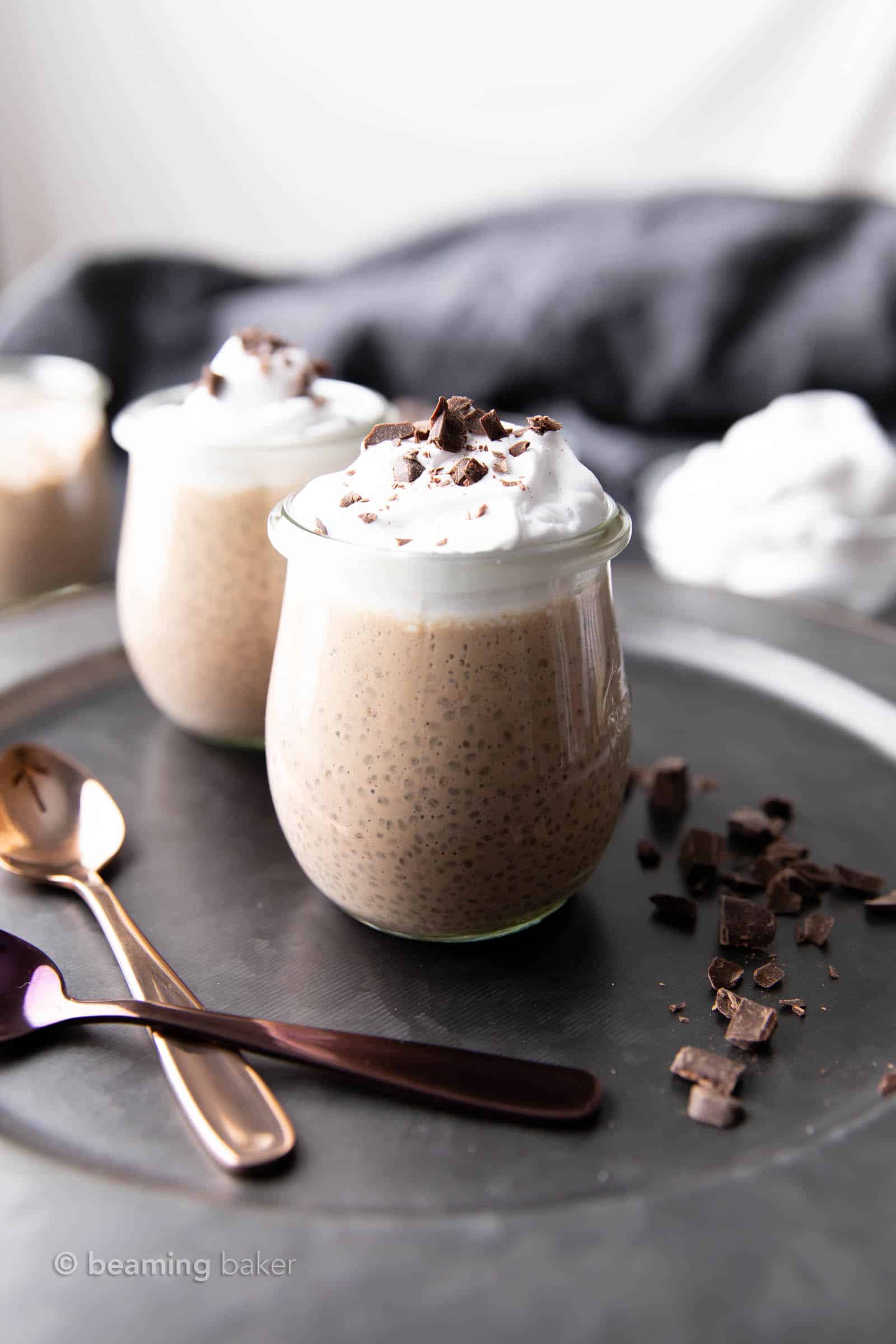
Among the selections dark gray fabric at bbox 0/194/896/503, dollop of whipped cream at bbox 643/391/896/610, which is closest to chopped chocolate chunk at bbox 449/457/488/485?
dollop of whipped cream at bbox 643/391/896/610

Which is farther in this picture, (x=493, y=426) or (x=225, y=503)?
(x=225, y=503)

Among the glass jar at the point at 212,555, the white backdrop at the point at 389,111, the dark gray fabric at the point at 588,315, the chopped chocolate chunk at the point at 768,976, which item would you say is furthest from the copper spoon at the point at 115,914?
the white backdrop at the point at 389,111

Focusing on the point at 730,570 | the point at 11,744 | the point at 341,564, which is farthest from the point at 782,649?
the point at 11,744

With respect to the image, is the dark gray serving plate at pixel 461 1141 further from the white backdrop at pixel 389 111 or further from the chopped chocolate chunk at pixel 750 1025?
the white backdrop at pixel 389 111

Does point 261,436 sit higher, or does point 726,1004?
point 261,436

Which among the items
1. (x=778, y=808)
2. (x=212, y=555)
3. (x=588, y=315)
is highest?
(x=212, y=555)

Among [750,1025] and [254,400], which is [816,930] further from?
[254,400]

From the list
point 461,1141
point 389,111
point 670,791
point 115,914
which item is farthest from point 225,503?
point 389,111
